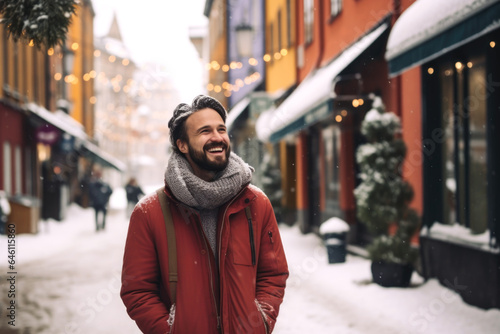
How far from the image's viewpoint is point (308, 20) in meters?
16.8

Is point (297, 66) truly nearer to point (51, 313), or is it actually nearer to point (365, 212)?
point (365, 212)

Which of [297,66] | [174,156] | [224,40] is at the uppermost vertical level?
[224,40]

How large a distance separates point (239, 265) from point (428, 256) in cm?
673

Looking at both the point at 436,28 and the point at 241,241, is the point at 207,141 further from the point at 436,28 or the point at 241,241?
the point at 436,28

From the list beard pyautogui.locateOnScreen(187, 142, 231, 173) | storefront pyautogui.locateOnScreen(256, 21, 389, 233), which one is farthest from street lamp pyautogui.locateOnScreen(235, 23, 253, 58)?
beard pyautogui.locateOnScreen(187, 142, 231, 173)

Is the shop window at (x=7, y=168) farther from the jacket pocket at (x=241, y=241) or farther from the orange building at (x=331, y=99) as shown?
the jacket pocket at (x=241, y=241)

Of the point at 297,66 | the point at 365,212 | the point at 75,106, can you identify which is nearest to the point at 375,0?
the point at 365,212

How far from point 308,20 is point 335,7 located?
8.77 ft

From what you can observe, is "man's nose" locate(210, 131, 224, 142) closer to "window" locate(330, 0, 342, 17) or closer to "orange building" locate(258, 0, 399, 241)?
"orange building" locate(258, 0, 399, 241)

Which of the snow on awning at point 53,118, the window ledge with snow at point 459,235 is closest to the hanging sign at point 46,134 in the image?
the snow on awning at point 53,118

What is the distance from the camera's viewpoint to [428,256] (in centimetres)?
904

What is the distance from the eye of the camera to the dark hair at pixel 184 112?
2.91 meters

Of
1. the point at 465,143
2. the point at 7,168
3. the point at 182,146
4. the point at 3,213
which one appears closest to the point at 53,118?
the point at 7,168

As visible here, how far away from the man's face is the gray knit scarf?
2.2 inches
